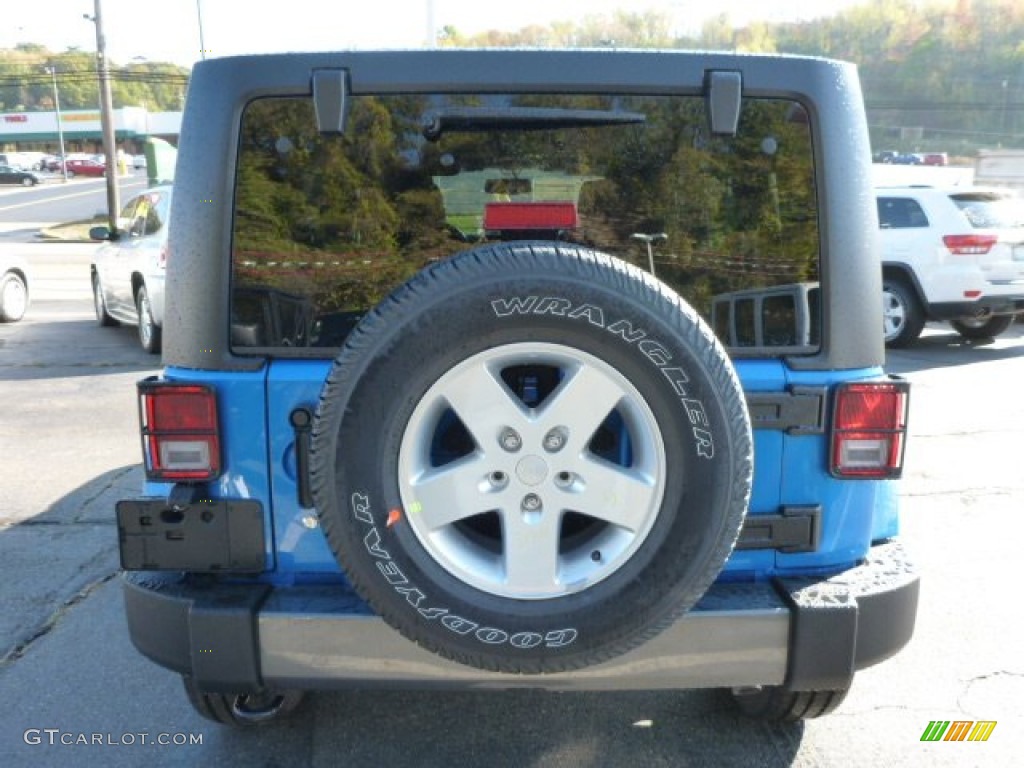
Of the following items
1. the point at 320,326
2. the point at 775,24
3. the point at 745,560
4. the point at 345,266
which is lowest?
the point at 745,560

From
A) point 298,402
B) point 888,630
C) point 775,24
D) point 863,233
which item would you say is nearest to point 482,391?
point 298,402

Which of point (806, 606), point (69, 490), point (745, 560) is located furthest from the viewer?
point (69, 490)

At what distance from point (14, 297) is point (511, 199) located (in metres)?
10.9

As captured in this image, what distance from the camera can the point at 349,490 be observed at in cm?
199

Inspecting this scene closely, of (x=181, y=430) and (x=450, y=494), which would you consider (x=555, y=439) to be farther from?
(x=181, y=430)

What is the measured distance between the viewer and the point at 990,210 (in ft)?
32.0

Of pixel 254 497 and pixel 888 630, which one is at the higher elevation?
pixel 254 497

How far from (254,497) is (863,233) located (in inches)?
68.7

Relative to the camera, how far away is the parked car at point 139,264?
8.66 meters

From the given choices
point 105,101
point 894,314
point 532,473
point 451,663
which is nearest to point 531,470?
point 532,473

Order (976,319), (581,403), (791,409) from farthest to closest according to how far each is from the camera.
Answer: (976,319) → (791,409) → (581,403)

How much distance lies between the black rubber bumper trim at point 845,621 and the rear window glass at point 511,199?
2.09 feet

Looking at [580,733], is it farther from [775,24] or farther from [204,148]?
[775,24]

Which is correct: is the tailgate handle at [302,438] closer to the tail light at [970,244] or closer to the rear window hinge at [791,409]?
the rear window hinge at [791,409]
